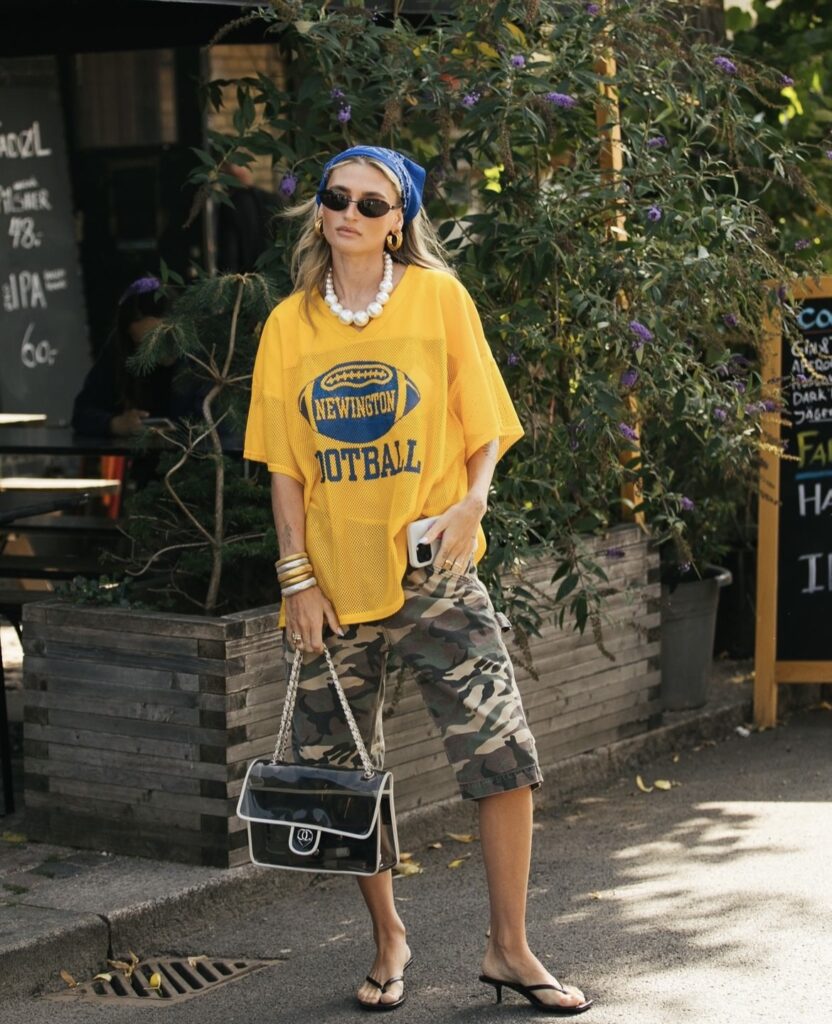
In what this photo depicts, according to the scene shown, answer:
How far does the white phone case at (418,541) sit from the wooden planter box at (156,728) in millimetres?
1173

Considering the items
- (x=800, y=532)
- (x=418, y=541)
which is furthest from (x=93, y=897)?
(x=800, y=532)

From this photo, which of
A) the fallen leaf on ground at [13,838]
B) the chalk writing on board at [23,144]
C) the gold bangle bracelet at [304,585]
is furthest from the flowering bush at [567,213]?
the chalk writing on board at [23,144]

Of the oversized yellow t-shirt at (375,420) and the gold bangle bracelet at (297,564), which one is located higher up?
the oversized yellow t-shirt at (375,420)

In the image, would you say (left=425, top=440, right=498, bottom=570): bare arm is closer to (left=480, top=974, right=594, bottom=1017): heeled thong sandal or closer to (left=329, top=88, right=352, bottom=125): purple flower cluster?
(left=480, top=974, right=594, bottom=1017): heeled thong sandal

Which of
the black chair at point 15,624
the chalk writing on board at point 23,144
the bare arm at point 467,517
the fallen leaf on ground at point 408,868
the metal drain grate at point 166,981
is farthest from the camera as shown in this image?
the chalk writing on board at point 23,144

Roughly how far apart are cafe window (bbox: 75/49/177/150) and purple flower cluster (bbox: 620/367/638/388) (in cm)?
445

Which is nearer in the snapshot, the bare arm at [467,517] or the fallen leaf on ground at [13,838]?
the bare arm at [467,517]

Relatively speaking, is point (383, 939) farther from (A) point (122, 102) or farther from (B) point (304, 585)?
(A) point (122, 102)

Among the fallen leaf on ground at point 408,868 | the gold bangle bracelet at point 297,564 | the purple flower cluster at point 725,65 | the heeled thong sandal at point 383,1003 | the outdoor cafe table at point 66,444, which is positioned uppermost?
the purple flower cluster at point 725,65

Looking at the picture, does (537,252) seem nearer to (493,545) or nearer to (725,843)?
(493,545)

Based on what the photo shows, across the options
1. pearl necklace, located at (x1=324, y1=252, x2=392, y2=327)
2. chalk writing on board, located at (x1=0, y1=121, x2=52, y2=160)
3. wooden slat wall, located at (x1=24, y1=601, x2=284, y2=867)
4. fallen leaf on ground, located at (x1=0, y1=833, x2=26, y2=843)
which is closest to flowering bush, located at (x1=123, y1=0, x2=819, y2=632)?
wooden slat wall, located at (x1=24, y1=601, x2=284, y2=867)

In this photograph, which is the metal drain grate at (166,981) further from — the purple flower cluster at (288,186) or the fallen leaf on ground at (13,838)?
the purple flower cluster at (288,186)

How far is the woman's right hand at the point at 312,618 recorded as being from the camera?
4.09 meters

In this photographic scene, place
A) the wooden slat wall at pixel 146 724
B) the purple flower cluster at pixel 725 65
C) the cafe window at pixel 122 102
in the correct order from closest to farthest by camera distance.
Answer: the wooden slat wall at pixel 146 724, the purple flower cluster at pixel 725 65, the cafe window at pixel 122 102
